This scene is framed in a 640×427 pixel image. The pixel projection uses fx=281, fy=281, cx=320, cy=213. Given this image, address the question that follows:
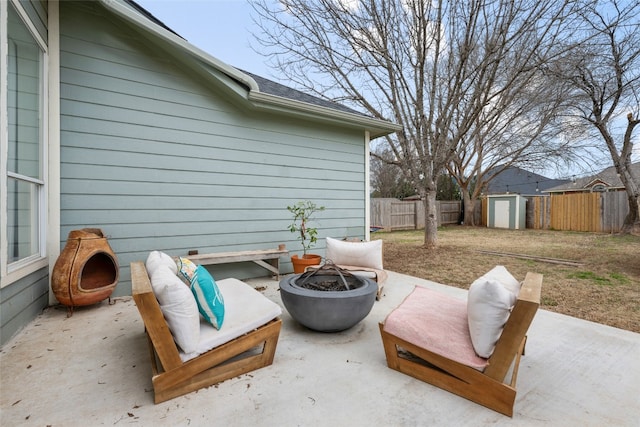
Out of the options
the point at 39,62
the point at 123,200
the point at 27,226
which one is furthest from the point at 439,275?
the point at 39,62

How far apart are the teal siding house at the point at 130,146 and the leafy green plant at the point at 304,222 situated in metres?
0.14

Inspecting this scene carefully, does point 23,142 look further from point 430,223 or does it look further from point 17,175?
point 430,223

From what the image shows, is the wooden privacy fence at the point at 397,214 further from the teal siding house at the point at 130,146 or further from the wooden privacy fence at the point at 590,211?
the teal siding house at the point at 130,146

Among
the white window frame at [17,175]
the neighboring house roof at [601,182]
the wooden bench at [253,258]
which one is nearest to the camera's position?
the white window frame at [17,175]

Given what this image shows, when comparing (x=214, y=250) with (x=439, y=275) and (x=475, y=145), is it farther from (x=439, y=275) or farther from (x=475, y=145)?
(x=475, y=145)

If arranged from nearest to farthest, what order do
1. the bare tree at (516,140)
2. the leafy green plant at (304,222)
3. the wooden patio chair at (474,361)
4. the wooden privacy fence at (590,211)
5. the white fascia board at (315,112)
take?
the wooden patio chair at (474,361) < the white fascia board at (315,112) < the leafy green plant at (304,222) < the bare tree at (516,140) < the wooden privacy fence at (590,211)

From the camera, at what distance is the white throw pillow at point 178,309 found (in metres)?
1.63

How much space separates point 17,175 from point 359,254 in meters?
3.61

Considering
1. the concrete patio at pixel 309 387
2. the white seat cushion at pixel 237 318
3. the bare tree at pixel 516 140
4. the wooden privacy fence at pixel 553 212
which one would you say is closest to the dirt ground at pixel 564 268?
the concrete patio at pixel 309 387

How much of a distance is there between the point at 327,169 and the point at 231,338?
3722 mm

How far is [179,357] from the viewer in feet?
5.46

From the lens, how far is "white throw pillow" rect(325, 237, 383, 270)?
3.83m

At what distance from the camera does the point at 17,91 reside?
8.24 ft

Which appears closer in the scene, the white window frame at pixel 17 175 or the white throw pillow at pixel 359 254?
the white window frame at pixel 17 175
